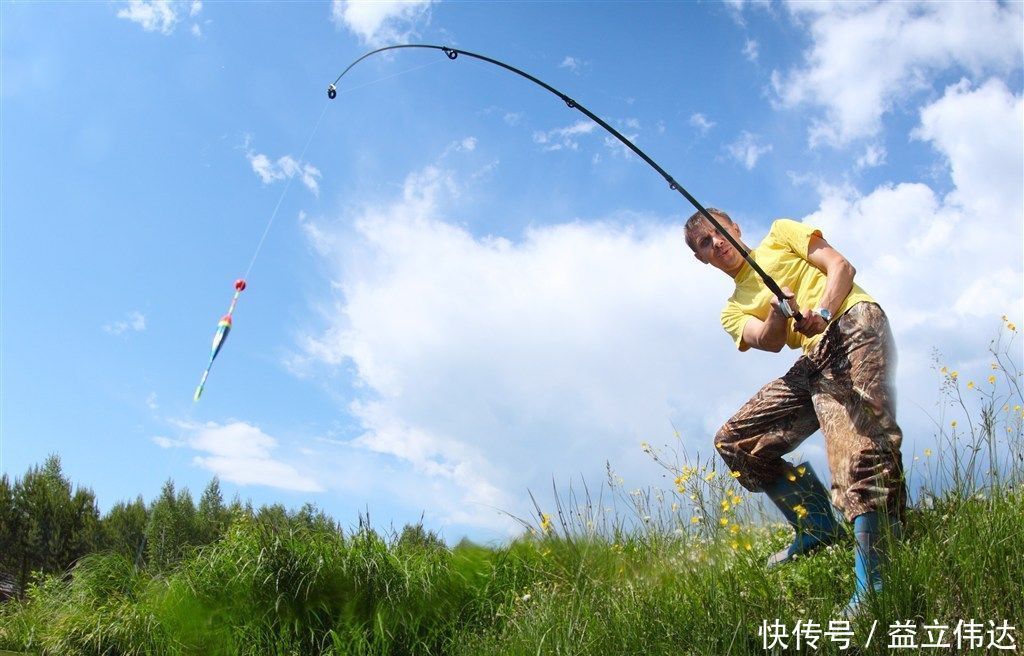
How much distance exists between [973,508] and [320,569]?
13.1ft

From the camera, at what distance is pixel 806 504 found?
4.39m

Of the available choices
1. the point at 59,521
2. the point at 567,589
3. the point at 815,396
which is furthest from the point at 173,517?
the point at 815,396

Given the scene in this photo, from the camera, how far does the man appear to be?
3.71 m

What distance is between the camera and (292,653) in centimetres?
546

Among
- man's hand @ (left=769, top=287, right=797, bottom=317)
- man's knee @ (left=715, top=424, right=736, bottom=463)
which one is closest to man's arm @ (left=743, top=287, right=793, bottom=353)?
man's hand @ (left=769, top=287, right=797, bottom=317)

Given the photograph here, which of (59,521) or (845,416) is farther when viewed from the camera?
(59,521)

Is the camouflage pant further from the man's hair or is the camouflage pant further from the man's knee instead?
the man's hair

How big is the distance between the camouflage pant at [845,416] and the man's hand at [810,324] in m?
0.14

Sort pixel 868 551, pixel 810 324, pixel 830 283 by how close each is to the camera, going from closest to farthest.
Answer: pixel 868 551, pixel 810 324, pixel 830 283

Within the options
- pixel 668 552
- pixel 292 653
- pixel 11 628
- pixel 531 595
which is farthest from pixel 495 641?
pixel 11 628

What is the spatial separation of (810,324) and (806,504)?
3.59ft

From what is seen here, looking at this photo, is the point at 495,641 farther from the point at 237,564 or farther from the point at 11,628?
the point at 11,628

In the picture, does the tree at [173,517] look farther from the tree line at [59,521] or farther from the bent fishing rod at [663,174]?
the bent fishing rod at [663,174]

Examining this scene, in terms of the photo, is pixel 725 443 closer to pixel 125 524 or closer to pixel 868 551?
pixel 868 551
